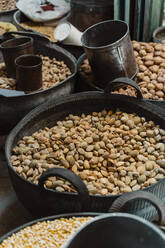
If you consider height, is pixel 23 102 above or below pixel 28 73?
below

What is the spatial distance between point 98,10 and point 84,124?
1.30 meters

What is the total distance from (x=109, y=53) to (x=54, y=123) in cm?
53

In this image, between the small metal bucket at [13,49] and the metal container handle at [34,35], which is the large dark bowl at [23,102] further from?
the metal container handle at [34,35]

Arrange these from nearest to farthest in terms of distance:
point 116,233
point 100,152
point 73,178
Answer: point 116,233 < point 73,178 < point 100,152

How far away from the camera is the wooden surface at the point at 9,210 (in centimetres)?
180

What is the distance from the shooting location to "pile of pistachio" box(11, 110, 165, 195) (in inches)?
59.6

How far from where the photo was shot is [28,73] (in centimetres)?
203

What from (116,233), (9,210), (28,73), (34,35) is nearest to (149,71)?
(28,73)

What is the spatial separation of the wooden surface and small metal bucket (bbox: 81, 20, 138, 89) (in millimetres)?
863

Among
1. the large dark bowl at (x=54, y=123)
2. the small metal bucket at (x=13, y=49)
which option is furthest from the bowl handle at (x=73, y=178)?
the small metal bucket at (x=13, y=49)

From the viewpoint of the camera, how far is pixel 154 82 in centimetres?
215

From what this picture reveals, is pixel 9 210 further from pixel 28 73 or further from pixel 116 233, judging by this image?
pixel 116 233

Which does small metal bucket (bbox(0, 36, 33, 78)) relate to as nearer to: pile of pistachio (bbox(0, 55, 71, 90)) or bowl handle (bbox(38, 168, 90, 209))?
pile of pistachio (bbox(0, 55, 71, 90))

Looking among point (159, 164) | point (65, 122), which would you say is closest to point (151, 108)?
point (159, 164)
